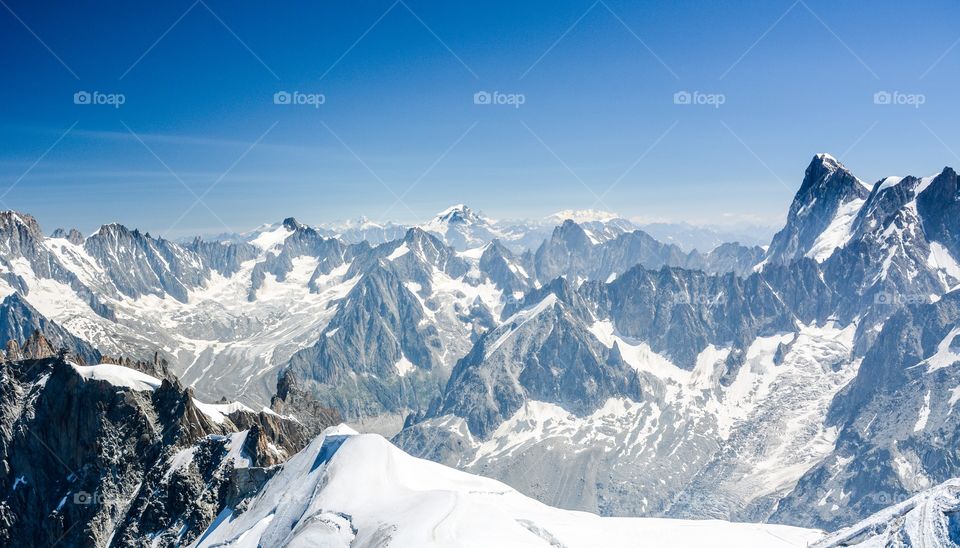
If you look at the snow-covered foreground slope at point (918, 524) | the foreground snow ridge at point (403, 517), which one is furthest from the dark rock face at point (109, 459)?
the snow-covered foreground slope at point (918, 524)

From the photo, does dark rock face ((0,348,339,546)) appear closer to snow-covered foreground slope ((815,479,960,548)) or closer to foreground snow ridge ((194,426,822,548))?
foreground snow ridge ((194,426,822,548))

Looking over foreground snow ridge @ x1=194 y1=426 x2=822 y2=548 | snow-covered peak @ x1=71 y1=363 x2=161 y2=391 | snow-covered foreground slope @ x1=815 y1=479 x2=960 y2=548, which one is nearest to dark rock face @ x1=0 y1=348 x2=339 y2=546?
snow-covered peak @ x1=71 y1=363 x2=161 y2=391

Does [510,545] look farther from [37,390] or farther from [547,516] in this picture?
[37,390]

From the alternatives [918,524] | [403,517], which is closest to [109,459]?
[403,517]

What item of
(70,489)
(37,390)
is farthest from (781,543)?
(37,390)

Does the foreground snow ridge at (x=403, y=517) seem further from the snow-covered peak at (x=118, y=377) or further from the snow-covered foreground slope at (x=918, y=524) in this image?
the snow-covered peak at (x=118, y=377)

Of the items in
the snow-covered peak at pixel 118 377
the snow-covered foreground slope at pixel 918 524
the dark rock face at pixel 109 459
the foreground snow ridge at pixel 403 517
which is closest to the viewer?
the snow-covered foreground slope at pixel 918 524

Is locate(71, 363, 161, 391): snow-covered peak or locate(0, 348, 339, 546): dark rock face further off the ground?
locate(71, 363, 161, 391): snow-covered peak

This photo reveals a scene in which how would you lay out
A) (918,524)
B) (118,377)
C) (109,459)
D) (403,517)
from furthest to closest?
(118,377)
(109,459)
(403,517)
(918,524)

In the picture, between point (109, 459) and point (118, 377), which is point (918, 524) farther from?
point (118, 377)
